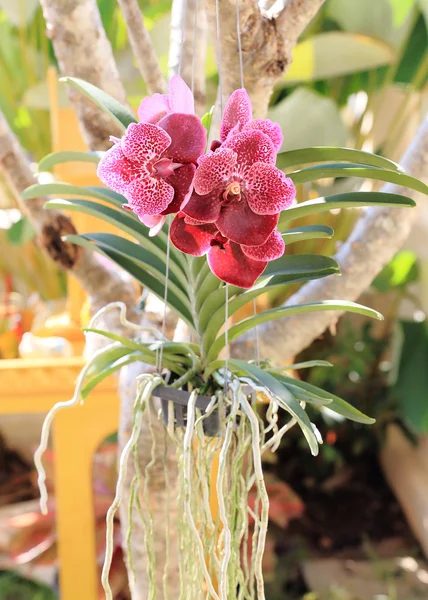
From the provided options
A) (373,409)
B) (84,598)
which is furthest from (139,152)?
(373,409)

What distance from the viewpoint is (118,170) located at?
0.50 metres

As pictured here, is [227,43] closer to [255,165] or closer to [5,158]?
[255,165]

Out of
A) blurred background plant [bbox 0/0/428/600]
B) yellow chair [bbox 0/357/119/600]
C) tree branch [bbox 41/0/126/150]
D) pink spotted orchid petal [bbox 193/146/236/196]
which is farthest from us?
blurred background plant [bbox 0/0/428/600]

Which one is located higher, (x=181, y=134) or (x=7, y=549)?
(x=181, y=134)

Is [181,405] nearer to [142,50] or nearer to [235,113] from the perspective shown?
[235,113]

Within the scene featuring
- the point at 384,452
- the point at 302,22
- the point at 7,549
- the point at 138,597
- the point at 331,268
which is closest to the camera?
the point at 331,268

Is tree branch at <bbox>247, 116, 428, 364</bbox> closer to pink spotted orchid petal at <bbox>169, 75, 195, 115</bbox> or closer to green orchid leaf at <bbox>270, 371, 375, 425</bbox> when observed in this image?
green orchid leaf at <bbox>270, 371, 375, 425</bbox>

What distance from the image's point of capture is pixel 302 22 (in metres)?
0.73

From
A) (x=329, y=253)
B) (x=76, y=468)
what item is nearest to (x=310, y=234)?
(x=76, y=468)

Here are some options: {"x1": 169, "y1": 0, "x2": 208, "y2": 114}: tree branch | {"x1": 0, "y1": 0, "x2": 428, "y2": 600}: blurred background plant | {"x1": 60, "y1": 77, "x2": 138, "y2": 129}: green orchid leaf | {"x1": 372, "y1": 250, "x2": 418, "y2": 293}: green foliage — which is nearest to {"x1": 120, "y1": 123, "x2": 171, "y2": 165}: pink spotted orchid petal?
{"x1": 60, "y1": 77, "x2": 138, "y2": 129}: green orchid leaf

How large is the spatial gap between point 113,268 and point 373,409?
55.1 inches

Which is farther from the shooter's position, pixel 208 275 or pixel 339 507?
pixel 339 507

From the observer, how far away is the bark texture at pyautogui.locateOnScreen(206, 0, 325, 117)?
70 centimetres

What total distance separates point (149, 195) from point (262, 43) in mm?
322
